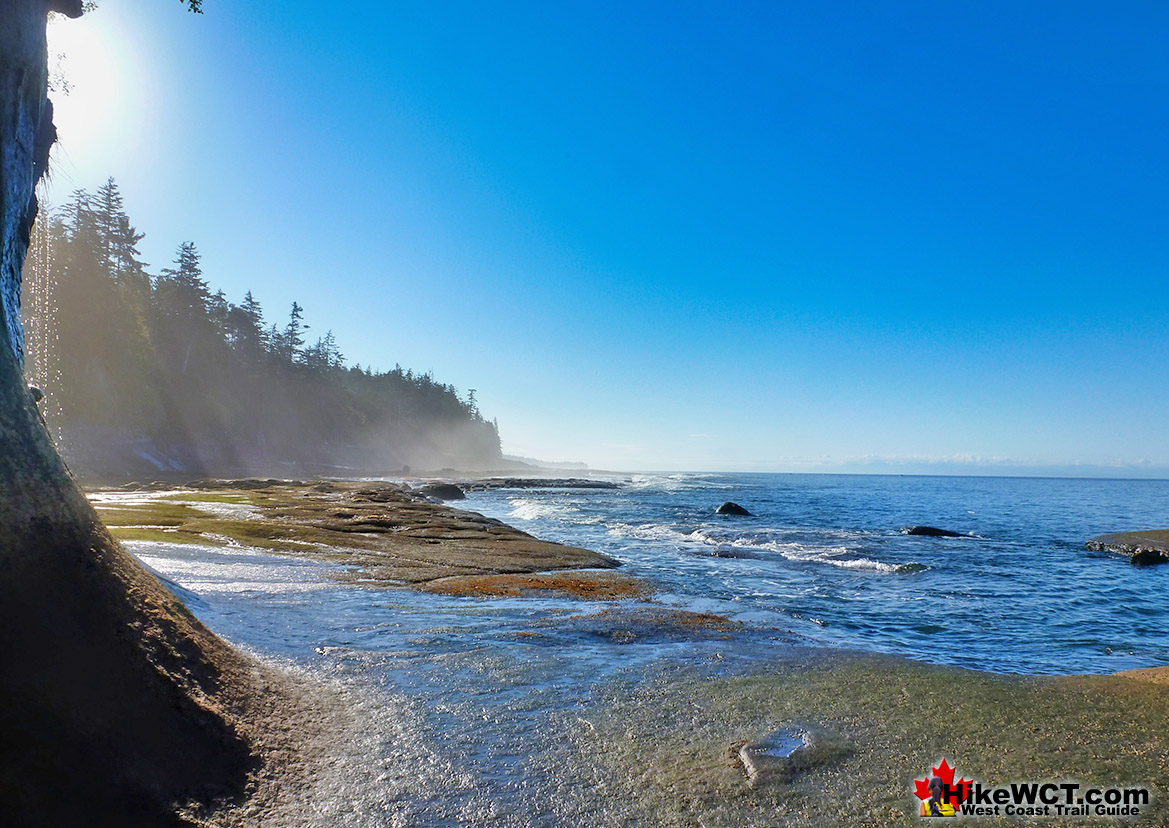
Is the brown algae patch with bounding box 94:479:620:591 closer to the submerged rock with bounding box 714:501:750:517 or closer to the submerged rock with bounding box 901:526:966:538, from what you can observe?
the submerged rock with bounding box 714:501:750:517

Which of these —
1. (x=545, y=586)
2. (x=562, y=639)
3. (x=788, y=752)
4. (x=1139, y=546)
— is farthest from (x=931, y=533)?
(x=788, y=752)

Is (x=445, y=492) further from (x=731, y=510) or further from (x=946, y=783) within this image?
(x=946, y=783)

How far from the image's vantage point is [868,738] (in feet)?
23.6

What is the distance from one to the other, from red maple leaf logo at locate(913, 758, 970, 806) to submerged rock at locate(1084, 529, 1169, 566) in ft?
113

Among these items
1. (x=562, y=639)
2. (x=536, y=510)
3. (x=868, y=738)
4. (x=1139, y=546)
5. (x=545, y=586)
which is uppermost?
(x=868, y=738)

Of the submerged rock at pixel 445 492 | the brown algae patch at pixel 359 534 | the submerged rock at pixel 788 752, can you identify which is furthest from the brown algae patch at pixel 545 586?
the submerged rock at pixel 445 492

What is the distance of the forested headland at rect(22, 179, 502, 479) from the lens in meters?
60.3

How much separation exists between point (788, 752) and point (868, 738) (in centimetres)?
121

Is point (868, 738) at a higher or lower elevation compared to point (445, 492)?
higher

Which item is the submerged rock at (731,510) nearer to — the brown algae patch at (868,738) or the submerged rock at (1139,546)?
the submerged rock at (1139,546)

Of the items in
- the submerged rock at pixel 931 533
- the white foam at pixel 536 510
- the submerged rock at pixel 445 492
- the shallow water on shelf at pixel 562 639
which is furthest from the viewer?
the submerged rock at pixel 445 492

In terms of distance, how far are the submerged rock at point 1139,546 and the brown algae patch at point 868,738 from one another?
30.1 meters

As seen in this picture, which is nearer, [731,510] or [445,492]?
[731,510]

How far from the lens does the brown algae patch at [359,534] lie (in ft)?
66.4
